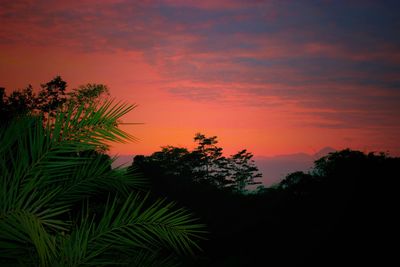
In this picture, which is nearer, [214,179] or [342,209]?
[342,209]

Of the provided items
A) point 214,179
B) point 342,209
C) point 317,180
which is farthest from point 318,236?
point 214,179

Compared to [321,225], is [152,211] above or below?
above

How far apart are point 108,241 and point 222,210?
26.1 m

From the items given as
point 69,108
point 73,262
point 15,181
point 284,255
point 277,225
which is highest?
point 69,108

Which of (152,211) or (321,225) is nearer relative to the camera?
(152,211)

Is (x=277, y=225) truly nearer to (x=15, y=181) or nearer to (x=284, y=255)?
(x=284, y=255)

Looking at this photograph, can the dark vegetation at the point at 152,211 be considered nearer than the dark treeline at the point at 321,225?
Yes

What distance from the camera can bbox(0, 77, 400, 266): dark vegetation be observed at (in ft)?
8.22

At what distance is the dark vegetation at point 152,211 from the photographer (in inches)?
98.7

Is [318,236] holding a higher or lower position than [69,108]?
lower

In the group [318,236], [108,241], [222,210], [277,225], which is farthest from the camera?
[222,210]

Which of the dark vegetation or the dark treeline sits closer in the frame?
the dark vegetation

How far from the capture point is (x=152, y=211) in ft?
9.42

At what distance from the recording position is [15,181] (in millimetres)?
2381
